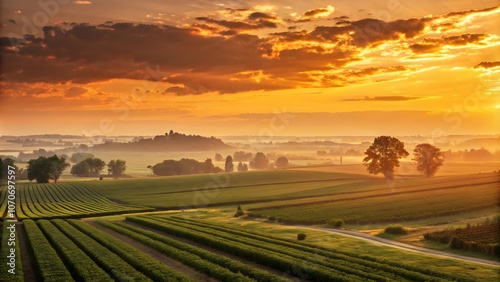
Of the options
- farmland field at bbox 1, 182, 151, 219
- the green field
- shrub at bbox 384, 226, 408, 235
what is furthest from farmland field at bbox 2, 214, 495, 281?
farmland field at bbox 1, 182, 151, 219

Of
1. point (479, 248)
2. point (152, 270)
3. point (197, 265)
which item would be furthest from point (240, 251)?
point (479, 248)

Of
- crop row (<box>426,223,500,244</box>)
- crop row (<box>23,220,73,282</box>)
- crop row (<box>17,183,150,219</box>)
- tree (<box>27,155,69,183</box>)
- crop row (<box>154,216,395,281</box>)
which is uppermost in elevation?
tree (<box>27,155,69,183</box>)

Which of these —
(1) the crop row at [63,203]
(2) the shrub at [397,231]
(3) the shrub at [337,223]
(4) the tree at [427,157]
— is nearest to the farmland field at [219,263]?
(2) the shrub at [397,231]

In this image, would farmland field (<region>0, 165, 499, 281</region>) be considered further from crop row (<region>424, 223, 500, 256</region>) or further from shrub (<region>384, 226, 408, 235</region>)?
shrub (<region>384, 226, 408, 235</region>)

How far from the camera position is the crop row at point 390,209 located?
68500mm

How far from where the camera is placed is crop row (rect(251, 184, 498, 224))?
2697 inches

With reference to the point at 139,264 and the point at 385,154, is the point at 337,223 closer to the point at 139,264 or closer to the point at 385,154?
the point at 139,264

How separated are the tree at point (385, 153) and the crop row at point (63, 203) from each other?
73454mm

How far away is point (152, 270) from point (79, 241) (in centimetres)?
1644

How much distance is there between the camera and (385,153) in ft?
432

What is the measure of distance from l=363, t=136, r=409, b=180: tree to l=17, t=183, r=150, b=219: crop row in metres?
73.5

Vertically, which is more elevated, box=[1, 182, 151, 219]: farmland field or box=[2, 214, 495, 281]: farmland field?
box=[2, 214, 495, 281]: farmland field

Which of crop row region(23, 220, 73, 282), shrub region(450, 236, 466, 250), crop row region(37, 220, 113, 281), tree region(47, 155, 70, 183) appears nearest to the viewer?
crop row region(23, 220, 73, 282)

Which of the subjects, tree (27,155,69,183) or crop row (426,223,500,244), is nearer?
crop row (426,223,500,244)
